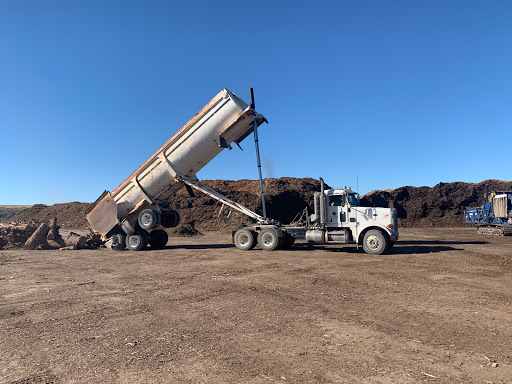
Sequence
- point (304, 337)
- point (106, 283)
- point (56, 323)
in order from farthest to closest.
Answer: point (106, 283)
point (56, 323)
point (304, 337)

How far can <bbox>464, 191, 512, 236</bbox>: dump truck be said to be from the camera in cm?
2314

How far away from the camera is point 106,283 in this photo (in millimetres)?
8977

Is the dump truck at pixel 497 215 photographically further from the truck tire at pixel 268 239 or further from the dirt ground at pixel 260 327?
the truck tire at pixel 268 239

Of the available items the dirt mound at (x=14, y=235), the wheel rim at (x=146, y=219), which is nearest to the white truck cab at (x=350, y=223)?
the wheel rim at (x=146, y=219)

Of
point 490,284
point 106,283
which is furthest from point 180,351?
point 490,284

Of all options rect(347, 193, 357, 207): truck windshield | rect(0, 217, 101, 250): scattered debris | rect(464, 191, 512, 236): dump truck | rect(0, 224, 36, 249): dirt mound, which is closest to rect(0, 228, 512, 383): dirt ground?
rect(347, 193, 357, 207): truck windshield

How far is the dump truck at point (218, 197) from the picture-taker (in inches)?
595

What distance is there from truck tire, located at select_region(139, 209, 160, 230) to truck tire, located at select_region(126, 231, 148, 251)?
575mm

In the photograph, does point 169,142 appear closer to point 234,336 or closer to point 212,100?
point 212,100

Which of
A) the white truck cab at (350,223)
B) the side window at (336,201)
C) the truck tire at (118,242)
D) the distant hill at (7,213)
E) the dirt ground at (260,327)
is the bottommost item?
the dirt ground at (260,327)

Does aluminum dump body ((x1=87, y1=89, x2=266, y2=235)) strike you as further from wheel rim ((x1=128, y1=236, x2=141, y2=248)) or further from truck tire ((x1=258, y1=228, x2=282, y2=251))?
truck tire ((x1=258, y1=228, x2=282, y2=251))

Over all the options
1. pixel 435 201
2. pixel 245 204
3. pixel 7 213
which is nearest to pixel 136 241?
pixel 245 204

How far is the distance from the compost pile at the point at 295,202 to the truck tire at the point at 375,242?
1686 centimetres

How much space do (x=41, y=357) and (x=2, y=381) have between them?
625 millimetres
